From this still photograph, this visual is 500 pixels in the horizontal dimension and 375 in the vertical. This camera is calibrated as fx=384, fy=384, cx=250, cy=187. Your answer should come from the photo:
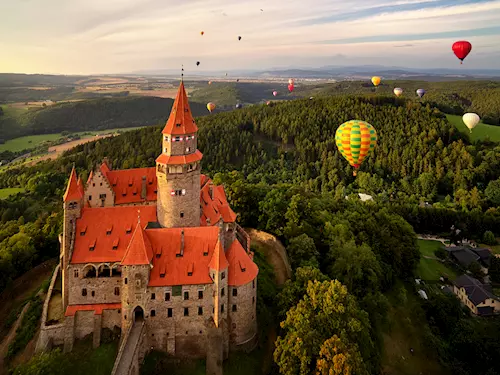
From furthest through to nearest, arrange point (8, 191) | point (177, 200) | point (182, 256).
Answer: point (8, 191)
point (177, 200)
point (182, 256)

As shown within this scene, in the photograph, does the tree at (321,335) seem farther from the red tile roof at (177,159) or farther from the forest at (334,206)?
the red tile roof at (177,159)

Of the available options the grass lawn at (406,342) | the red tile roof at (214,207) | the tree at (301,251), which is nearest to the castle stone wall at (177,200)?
the red tile roof at (214,207)

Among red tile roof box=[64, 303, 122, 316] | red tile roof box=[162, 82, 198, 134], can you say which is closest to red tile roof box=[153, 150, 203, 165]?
red tile roof box=[162, 82, 198, 134]

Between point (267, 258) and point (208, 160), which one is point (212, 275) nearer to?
point (267, 258)

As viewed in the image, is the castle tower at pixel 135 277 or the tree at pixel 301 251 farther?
the tree at pixel 301 251

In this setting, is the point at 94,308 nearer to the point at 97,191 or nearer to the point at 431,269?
the point at 97,191

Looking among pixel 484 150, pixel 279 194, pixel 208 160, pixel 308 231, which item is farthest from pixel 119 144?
pixel 484 150

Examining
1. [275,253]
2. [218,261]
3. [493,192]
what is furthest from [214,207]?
[493,192]
